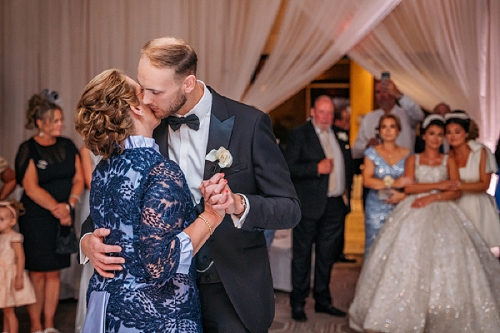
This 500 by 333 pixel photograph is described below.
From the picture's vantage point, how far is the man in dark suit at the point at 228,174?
2.13 m

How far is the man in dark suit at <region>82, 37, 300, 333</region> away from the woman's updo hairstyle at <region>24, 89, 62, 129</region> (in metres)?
2.25

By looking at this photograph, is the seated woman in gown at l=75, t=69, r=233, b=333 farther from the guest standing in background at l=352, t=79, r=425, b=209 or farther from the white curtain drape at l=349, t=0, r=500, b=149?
the guest standing in background at l=352, t=79, r=425, b=209

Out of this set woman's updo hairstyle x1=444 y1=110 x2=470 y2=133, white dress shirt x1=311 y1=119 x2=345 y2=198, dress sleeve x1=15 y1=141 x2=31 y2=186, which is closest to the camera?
dress sleeve x1=15 y1=141 x2=31 y2=186

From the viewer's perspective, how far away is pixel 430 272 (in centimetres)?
425

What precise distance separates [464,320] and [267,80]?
223 cm

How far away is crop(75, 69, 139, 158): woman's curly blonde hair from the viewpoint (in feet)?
6.43

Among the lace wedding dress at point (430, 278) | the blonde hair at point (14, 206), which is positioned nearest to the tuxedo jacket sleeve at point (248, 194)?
the lace wedding dress at point (430, 278)

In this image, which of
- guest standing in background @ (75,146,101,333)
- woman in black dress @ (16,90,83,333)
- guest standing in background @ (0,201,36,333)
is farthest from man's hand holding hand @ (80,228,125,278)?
woman in black dress @ (16,90,83,333)

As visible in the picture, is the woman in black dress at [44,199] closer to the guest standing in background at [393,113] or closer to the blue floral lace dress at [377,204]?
the blue floral lace dress at [377,204]

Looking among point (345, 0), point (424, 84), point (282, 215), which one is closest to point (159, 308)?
point (282, 215)

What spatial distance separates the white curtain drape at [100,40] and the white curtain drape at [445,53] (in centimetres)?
91

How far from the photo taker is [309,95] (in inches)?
485

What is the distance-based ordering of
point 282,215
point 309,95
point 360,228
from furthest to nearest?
1. point 309,95
2. point 360,228
3. point 282,215

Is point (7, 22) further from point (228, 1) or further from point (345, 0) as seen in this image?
point (345, 0)
